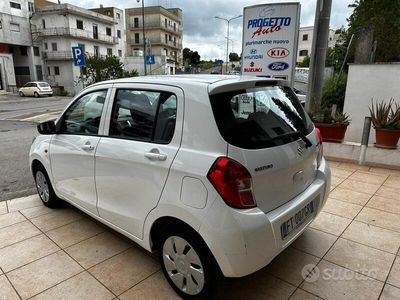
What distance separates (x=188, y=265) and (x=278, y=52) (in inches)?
201

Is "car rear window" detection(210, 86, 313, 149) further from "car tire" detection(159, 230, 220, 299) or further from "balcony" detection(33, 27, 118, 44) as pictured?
"balcony" detection(33, 27, 118, 44)

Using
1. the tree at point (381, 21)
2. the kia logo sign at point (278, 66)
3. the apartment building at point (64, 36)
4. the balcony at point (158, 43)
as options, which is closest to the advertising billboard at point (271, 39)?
the kia logo sign at point (278, 66)

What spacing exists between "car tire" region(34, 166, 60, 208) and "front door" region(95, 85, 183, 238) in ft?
4.08

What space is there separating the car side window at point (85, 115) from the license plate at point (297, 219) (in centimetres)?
187

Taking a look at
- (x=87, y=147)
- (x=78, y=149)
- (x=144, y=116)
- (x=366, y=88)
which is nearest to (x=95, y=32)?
(x=366, y=88)

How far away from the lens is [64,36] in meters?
36.2

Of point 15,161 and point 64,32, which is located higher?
point 64,32

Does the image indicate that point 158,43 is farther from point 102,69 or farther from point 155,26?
point 102,69

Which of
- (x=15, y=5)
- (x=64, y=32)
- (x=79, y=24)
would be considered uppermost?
(x=15, y=5)

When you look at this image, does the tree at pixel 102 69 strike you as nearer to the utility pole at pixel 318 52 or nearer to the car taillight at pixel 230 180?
the utility pole at pixel 318 52

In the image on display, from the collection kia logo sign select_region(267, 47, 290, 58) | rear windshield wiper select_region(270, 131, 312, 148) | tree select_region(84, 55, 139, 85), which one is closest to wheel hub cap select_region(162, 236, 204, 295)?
rear windshield wiper select_region(270, 131, 312, 148)

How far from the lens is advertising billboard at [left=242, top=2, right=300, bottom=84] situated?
5.87 meters

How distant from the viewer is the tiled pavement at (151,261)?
7.81 ft

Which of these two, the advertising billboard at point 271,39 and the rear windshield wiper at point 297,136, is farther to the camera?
the advertising billboard at point 271,39
